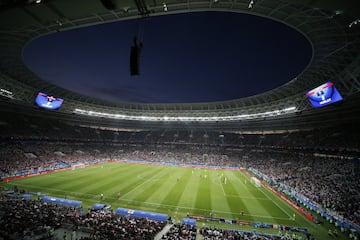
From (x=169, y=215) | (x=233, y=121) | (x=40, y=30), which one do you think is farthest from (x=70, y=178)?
(x=233, y=121)

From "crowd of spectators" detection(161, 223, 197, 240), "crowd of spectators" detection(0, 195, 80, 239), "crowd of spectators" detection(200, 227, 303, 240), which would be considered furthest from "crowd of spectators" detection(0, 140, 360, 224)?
"crowd of spectators" detection(0, 195, 80, 239)

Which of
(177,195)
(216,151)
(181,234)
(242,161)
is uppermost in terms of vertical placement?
(216,151)

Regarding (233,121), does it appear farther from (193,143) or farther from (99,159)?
(99,159)

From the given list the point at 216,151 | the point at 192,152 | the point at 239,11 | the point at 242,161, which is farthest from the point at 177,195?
the point at 216,151

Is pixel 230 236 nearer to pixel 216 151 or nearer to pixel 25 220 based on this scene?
pixel 25 220

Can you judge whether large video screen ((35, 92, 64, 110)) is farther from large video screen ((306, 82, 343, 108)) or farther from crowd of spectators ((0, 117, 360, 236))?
large video screen ((306, 82, 343, 108))

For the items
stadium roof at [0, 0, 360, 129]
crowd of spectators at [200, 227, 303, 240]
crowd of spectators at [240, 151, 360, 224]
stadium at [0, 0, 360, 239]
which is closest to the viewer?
stadium roof at [0, 0, 360, 129]
